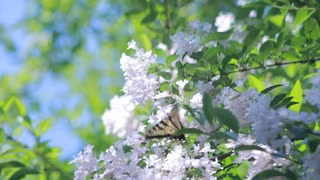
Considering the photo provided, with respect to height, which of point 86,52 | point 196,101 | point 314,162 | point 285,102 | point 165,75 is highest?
point 86,52

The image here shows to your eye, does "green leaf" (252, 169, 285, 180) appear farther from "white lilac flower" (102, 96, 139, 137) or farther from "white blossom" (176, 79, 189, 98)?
"white lilac flower" (102, 96, 139, 137)

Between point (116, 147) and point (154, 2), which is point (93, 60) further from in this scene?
point (116, 147)

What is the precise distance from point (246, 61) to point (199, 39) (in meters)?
0.15

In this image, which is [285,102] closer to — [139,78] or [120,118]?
[139,78]

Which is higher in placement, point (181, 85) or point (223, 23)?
point (223, 23)

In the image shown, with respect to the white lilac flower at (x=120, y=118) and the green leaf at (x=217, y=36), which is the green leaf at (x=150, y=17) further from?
the green leaf at (x=217, y=36)

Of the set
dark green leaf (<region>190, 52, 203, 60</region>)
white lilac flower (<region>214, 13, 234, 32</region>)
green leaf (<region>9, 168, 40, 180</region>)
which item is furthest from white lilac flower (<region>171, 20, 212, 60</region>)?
white lilac flower (<region>214, 13, 234, 32</region>)

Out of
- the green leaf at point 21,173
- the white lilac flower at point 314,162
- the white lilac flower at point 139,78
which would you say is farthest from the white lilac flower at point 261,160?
the green leaf at point 21,173

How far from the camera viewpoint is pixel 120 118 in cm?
226

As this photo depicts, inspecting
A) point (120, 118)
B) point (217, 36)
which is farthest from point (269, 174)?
point (120, 118)

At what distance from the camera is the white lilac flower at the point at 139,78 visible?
54.5 inches

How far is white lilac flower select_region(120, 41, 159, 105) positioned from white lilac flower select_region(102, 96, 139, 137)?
68 centimetres

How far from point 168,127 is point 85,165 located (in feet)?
0.68

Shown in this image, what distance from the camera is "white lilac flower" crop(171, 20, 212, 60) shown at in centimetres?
151
